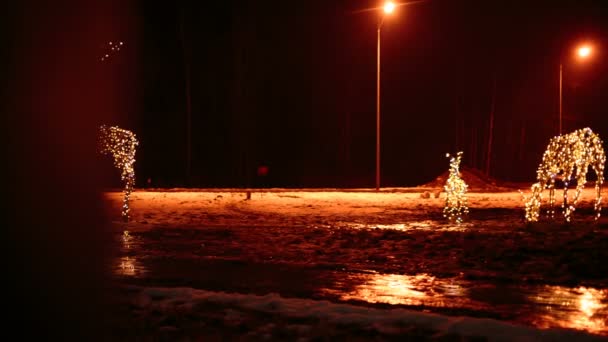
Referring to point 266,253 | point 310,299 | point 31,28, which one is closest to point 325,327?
point 310,299

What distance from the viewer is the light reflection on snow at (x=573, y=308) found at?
250 inches

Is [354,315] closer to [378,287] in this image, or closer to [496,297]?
[378,287]

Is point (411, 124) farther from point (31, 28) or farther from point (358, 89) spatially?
point (31, 28)

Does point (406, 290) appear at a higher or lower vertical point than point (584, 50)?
lower

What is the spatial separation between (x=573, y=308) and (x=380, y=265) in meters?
3.31

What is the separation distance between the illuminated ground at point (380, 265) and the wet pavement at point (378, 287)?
15 millimetres

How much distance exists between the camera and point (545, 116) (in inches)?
2793

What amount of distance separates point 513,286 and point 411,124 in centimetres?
6661

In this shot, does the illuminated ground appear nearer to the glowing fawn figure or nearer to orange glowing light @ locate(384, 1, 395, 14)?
the glowing fawn figure

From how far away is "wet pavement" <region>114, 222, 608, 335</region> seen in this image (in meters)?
6.88

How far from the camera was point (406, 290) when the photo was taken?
8023mm

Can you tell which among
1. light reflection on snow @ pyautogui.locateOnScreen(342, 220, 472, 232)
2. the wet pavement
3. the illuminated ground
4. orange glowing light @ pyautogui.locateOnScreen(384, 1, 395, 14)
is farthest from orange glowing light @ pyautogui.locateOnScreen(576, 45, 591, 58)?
the wet pavement

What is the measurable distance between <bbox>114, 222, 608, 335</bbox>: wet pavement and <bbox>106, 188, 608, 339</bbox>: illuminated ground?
15mm

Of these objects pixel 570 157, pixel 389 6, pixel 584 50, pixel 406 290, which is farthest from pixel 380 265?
pixel 584 50
